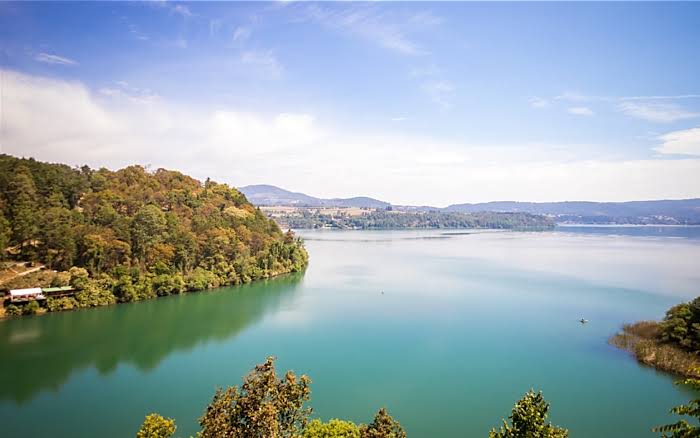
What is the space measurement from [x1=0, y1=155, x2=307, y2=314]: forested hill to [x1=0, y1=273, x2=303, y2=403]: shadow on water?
1800mm

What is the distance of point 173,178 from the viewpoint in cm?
4194

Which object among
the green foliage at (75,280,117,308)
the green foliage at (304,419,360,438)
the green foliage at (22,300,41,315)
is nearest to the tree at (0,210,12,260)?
the green foliage at (22,300,41,315)

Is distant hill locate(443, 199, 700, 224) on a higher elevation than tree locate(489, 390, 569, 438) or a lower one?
higher

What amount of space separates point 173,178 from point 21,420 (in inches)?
1249

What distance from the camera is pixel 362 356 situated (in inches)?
735

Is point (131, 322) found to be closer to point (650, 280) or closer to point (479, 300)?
point (479, 300)

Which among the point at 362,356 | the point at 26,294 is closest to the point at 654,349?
the point at 362,356

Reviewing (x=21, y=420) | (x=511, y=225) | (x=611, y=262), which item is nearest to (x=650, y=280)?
(x=611, y=262)

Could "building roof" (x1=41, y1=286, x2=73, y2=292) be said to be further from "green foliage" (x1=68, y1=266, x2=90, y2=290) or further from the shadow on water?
the shadow on water

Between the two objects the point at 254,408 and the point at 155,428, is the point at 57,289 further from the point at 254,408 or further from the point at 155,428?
the point at 254,408

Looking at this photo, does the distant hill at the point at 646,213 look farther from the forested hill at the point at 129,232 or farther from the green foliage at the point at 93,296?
the green foliage at the point at 93,296

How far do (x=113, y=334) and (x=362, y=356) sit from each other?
12.7 m

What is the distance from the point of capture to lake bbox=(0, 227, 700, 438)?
13.6m

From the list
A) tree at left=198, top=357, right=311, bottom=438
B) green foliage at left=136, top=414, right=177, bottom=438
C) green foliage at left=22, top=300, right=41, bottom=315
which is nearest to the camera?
tree at left=198, top=357, right=311, bottom=438
